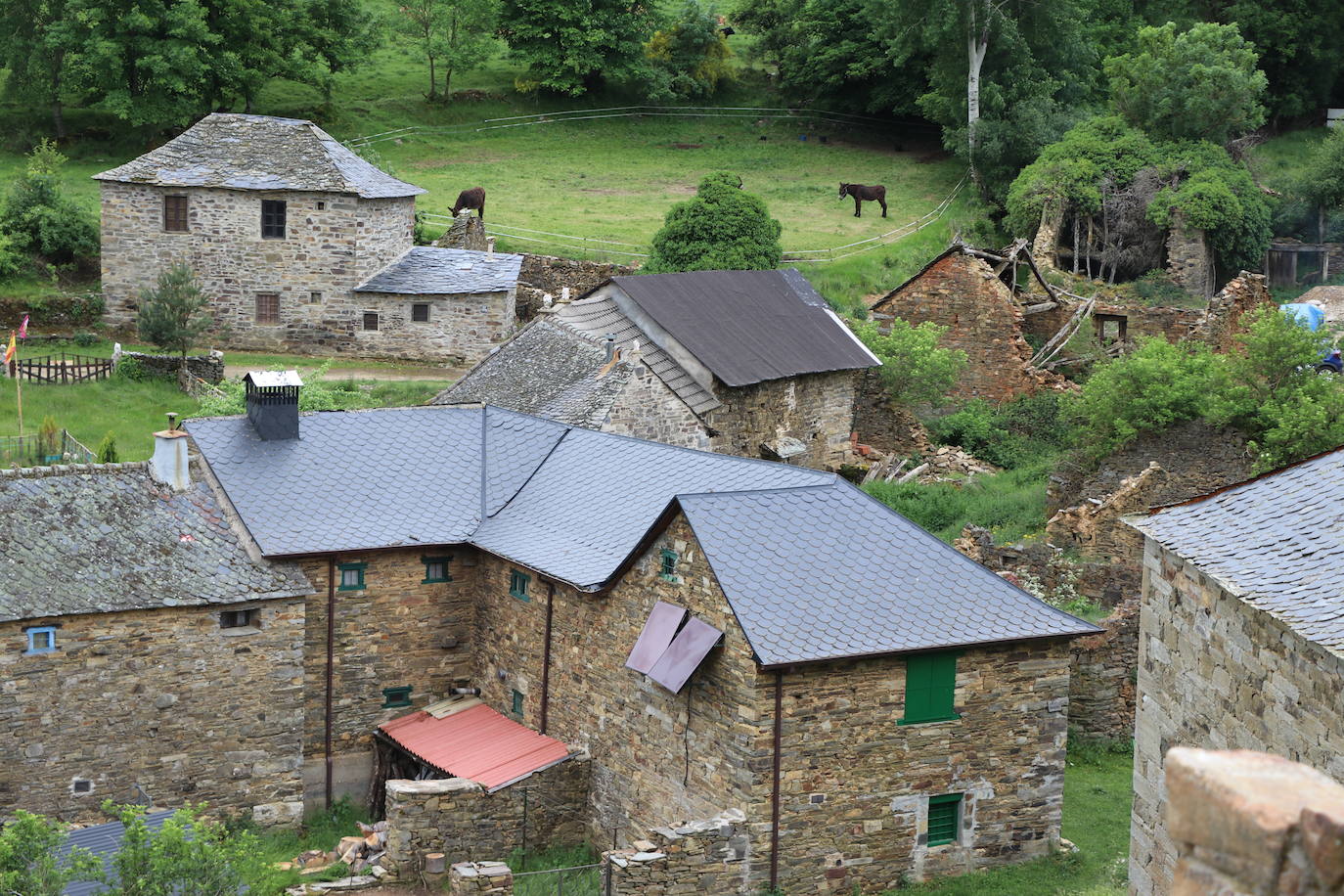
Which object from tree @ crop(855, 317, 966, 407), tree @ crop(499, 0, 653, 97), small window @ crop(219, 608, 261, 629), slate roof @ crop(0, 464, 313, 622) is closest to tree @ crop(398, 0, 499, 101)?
tree @ crop(499, 0, 653, 97)

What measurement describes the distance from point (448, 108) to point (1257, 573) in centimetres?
5703

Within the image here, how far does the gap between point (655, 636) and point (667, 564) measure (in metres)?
0.97

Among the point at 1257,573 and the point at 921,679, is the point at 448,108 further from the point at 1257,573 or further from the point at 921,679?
the point at 1257,573

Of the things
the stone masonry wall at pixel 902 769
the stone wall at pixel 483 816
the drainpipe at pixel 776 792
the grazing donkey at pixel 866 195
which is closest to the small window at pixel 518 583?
the stone wall at pixel 483 816

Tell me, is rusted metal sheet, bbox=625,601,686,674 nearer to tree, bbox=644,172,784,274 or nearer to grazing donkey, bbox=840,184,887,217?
tree, bbox=644,172,784,274

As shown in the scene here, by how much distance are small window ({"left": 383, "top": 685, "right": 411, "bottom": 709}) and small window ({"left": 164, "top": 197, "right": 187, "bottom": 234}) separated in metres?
24.0

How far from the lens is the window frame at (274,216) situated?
47.3 metres

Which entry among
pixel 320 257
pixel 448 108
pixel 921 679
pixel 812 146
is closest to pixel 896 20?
pixel 812 146

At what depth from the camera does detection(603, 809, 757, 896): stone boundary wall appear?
2095cm

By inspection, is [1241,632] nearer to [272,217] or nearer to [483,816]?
[483,816]

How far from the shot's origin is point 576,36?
67750 millimetres

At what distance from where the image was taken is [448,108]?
69500 millimetres

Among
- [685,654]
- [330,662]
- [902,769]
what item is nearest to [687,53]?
[330,662]

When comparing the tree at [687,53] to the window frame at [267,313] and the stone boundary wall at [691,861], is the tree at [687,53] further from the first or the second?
the stone boundary wall at [691,861]
